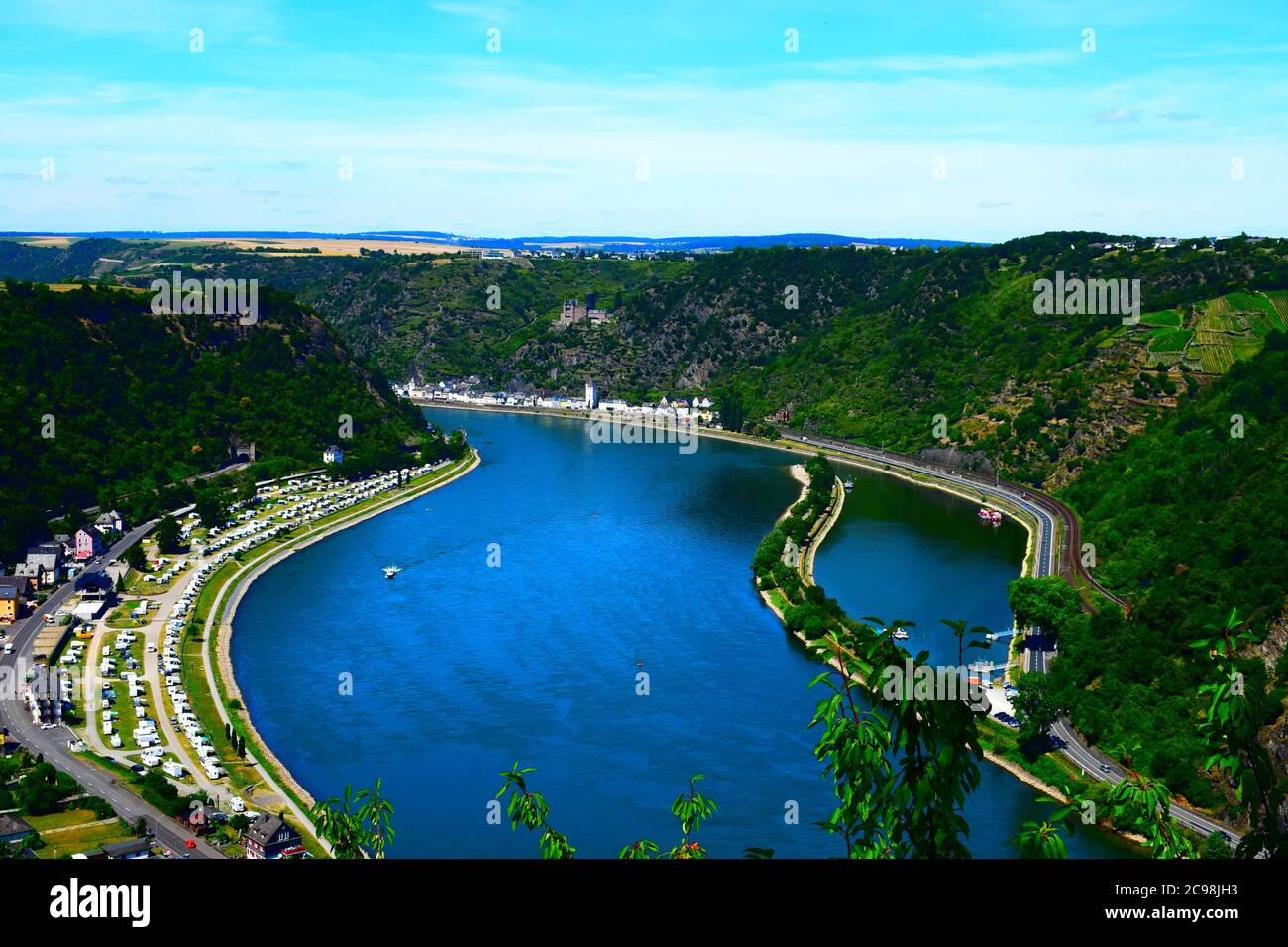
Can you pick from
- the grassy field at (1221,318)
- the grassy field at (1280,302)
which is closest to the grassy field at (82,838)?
the grassy field at (1221,318)

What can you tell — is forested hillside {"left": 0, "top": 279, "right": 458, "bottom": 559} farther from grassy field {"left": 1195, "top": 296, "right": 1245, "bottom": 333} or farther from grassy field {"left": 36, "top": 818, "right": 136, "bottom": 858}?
grassy field {"left": 1195, "top": 296, "right": 1245, "bottom": 333}

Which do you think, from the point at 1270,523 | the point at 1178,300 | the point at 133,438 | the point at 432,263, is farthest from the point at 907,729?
the point at 432,263

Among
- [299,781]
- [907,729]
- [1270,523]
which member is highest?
[907,729]

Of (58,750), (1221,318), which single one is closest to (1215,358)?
(1221,318)

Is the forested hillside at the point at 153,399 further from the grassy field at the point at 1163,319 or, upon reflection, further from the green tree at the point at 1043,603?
the grassy field at the point at 1163,319

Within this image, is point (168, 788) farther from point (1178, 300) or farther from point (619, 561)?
point (1178, 300)

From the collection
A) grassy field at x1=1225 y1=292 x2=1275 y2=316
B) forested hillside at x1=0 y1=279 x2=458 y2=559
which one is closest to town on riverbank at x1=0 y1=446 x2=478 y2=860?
forested hillside at x1=0 y1=279 x2=458 y2=559
